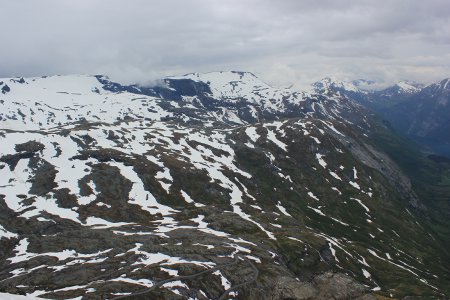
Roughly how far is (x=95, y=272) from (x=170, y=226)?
5455cm

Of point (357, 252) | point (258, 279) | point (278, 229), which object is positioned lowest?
point (357, 252)

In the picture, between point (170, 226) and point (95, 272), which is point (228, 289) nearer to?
point (95, 272)

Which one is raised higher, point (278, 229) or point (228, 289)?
point (228, 289)

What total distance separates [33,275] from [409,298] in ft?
350

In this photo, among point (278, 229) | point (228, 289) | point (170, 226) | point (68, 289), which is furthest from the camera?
point (278, 229)

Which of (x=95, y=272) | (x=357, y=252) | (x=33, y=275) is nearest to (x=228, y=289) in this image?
(x=95, y=272)

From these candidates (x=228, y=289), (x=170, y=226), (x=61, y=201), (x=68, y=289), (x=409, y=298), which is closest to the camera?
(x=68, y=289)

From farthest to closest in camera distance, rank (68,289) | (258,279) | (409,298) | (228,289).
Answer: (409,298) < (258,279) < (228,289) < (68,289)

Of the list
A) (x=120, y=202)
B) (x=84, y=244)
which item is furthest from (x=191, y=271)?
(x=120, y=202)

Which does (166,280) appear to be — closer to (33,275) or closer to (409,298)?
(33,275)

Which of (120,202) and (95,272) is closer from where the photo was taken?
(95,272)

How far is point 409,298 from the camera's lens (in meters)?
133

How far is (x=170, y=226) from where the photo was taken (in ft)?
511

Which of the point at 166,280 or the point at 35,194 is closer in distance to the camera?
the point at 166,280
